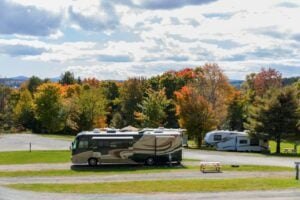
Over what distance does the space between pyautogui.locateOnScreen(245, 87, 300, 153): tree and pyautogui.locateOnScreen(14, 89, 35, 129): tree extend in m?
55.9

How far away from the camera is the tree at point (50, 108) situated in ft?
302

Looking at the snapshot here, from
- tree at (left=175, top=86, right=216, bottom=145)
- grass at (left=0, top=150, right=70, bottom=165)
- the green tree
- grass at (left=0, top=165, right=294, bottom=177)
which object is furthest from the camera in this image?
the green tree

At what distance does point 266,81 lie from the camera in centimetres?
10350

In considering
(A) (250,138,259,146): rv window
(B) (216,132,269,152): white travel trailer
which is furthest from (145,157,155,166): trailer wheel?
(A) (250,138,259,146): rv window

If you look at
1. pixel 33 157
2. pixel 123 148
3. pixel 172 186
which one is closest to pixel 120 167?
pixel 123 148

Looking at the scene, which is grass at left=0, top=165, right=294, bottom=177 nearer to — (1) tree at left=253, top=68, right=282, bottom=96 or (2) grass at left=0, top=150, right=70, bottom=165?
(2) grass at left=0, top=150, right=70, bottom=165

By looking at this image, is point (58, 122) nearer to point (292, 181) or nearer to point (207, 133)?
point (207, 133)

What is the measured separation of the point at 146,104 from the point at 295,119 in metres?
28.3

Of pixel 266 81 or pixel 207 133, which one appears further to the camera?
pixel 266 81

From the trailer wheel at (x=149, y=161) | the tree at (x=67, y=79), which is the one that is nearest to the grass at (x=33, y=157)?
the trailer wheel at (x=149, y=161)

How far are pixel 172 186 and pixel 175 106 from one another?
52.2 meters

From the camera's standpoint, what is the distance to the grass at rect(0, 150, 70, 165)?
4509cm

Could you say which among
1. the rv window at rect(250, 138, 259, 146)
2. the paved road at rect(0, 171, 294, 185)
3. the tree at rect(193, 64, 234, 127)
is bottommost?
the paved road at rect(0, 171, 294, 185)

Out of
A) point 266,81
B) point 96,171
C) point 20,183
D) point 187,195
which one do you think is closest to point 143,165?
point 96,171
